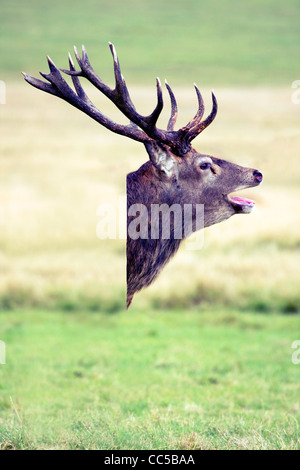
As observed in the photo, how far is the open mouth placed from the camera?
504 cm

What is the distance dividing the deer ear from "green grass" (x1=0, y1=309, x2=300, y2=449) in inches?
77.1

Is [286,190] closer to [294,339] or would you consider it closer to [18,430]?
[294,339]

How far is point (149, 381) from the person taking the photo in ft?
27.3

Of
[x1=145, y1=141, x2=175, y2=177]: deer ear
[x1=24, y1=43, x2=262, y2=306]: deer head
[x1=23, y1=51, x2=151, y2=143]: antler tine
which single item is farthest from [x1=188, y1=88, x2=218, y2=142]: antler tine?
[x1=23, y1=51, x2=151, y2=143]: antler tine

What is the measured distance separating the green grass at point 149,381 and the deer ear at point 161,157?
1957 mm

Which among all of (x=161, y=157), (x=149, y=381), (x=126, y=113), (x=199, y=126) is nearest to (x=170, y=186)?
(x=161, y=157)

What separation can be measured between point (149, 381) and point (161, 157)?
392 centimetres

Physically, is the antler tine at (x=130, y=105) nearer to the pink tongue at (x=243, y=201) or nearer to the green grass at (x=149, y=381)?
the pink tongue at (x=243, y=201)

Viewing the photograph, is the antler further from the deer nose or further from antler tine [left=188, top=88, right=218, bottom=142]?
the deer nose

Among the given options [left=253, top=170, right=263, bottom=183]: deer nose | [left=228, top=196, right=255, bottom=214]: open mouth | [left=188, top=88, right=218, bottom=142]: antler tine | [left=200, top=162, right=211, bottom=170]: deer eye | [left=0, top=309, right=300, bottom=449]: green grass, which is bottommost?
[left=0, top=309, right=300, bottom=449]: green grass

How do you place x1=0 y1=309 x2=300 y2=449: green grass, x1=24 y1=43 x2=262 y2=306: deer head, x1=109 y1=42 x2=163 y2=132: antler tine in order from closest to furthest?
x1=109 y1=42 x2=163 y2=132: antler tine
x1=24 y1=43 x2=262 y2=306: deer head
x1=0 y1=309 x2=300 y2=449: green grass

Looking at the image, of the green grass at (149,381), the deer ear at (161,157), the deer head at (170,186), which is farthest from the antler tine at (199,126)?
the green grass at (149,381)

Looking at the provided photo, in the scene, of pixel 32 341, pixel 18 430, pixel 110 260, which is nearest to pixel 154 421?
pixel 18 430

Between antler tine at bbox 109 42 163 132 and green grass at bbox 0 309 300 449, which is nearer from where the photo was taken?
antler tine at bbox 109 42 163 132
